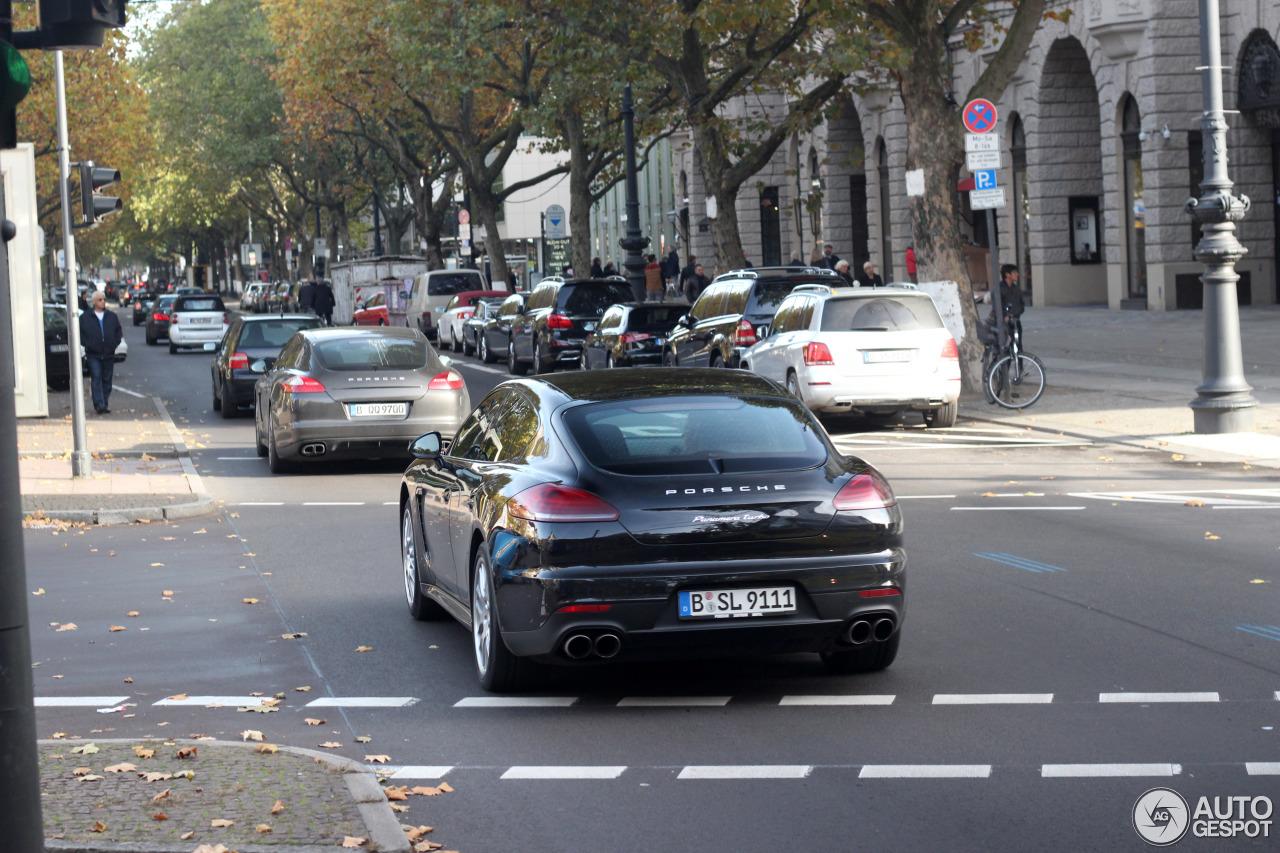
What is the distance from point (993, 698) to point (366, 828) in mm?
2910

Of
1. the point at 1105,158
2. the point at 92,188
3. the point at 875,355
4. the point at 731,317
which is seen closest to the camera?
the point at 92,188

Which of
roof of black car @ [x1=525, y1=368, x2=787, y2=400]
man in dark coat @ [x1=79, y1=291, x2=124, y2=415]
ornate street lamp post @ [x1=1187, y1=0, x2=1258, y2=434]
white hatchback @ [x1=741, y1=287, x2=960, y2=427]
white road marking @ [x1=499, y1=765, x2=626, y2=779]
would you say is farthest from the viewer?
man in dark coat @ [x1=79, y1=291, x2=124, y2=415]

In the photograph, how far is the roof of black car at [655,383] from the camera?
25.7 feet

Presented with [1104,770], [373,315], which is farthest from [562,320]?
[1104,770]

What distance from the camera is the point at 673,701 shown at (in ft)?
24.1

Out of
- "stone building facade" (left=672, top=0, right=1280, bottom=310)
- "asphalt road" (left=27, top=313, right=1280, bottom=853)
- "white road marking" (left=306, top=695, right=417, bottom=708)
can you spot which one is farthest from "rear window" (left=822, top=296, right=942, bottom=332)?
"stone building facade" (left=672, top=0, right=1280, bottom=310)

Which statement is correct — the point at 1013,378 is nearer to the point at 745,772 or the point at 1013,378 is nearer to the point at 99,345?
the point at 99,345

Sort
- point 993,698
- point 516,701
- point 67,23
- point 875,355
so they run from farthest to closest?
point 875,355
point 516,701
point 993,698
point 67,23

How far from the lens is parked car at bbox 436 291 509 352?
40559 millimetres

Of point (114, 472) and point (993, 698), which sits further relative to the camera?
point (114, 472)

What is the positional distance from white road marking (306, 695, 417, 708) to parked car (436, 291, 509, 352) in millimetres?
32251

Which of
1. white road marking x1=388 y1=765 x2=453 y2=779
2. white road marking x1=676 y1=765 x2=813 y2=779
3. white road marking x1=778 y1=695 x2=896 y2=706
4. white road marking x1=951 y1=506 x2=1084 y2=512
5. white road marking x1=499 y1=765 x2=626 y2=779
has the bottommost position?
white road marking x1=676 y1=765 x2=813 y2=779

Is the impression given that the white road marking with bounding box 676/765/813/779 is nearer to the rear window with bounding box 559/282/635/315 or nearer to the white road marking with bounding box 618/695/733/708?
the white road marking with bounding box 618/695/733/708

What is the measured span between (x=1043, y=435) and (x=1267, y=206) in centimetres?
1804
